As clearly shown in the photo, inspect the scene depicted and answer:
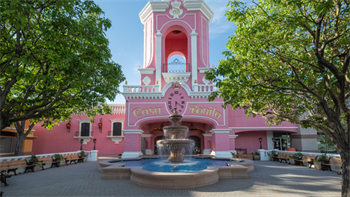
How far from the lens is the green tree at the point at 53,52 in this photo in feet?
22.0

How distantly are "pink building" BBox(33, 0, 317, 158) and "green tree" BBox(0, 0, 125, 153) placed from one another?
8.87 metres

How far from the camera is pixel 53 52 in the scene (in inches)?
275

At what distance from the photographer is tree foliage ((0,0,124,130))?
22.0 feet

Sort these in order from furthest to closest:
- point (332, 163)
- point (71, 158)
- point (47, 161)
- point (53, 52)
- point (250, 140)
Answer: point (250, 140) < point (71, 158) < point (47, 161) < point (332, 163) < point (53, 52)

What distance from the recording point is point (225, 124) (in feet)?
60.7

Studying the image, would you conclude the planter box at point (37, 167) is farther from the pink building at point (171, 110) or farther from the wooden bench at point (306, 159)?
the wooden bench at point (306, 159)

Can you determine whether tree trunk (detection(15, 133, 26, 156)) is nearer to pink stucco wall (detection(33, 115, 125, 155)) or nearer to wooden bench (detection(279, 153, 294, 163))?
pink stucco wall (detection(33, 115, 125, 155))

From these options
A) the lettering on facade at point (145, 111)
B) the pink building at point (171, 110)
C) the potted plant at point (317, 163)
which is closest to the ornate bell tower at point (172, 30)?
the pink building at point (171, 110)

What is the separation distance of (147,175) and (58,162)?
32.2 ft

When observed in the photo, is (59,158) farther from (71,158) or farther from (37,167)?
(37,167)

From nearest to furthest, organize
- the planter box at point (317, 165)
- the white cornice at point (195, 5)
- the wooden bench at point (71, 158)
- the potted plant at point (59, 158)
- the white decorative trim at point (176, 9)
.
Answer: the planter box at point (317, 165)
the potted plant at point (59, 158)
the wooden bench at point (71, 158)
the white cornice at point (195, 5)
the white decorative trim at point (176, 9)

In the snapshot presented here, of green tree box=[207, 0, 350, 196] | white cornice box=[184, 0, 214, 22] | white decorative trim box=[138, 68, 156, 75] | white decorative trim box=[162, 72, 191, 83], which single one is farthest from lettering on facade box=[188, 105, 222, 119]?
white cornice box=[184, 0, 214, 22]

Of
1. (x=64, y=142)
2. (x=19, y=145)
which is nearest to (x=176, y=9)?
(x=19, y=145)

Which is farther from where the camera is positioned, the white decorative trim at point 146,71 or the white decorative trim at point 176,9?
the white decorative trim at point 176,9
